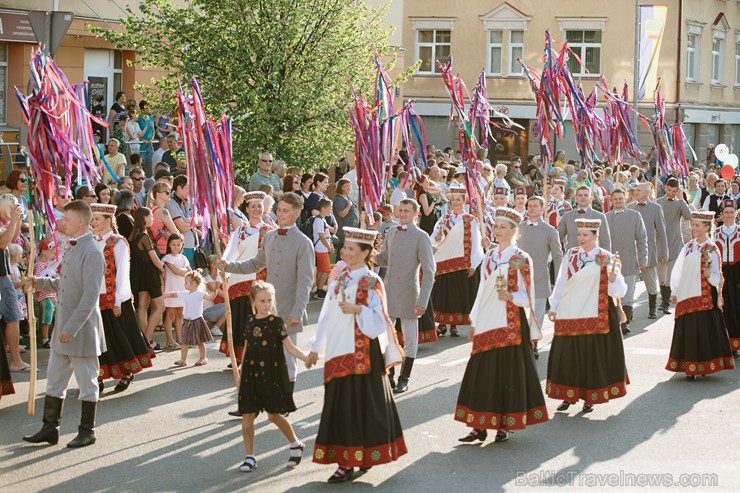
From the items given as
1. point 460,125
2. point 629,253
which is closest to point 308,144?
point 460,125

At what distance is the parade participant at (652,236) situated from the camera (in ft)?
62.3

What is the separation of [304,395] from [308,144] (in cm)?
970

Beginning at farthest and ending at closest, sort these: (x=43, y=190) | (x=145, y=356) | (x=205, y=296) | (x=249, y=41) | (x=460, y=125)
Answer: (x=249, y=41), (x=460, y=125), (x=205, y=296), (x=145, y=356), (x=43, y=190)

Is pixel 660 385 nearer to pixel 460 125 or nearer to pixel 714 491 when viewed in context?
pixel 714 491

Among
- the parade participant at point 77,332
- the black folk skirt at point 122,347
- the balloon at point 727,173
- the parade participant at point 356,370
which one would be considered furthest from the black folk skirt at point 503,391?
the balloon at point 727,173

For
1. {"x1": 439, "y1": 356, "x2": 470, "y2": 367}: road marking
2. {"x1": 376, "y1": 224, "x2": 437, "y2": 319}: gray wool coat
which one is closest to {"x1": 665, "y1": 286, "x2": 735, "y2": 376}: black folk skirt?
{"x1": 439, "y1": 356, "x2": 470, "y2": 367}: road marking

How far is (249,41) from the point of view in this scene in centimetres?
2162

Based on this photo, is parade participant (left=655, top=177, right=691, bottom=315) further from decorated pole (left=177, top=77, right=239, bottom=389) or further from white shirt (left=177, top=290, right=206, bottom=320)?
decorated pole (left=177, top=77, right=239, bottom=389)

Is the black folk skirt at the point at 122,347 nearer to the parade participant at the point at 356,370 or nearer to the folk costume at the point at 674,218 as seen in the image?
the parade participant at the point at 356,370

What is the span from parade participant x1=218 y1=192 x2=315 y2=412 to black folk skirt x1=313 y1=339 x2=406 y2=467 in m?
1.78

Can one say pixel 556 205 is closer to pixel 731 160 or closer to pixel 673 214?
pixel 673 214

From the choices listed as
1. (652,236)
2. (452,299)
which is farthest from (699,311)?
(652,236)

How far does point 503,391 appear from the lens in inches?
424

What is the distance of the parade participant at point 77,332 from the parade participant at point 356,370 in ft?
6.62
